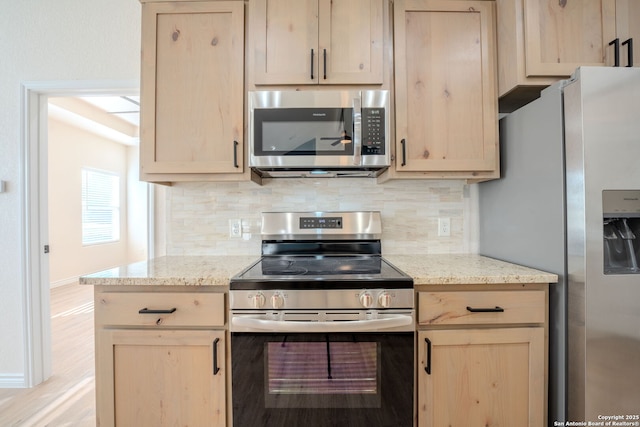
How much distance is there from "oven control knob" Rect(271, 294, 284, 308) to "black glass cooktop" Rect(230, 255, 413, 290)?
36 mm

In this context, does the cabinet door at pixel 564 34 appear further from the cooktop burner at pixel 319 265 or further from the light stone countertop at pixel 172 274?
the light stone countertop at pixel 172 274

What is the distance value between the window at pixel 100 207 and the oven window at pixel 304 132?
16.4ft

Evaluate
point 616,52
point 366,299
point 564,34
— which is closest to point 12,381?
point 366,299

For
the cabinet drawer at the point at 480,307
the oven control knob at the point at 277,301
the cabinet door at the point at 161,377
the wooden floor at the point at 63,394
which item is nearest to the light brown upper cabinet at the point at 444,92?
the cabinet drawer at the point at 480,307

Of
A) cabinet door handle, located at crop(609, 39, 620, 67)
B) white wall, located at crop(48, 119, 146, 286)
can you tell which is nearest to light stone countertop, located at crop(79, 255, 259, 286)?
cabinet door handle, located at crop(609, 39, 620, 67)

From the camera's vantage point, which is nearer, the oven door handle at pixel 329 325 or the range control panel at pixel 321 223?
the oven door handle at pixel 329 325

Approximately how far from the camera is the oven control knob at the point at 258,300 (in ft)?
3.88

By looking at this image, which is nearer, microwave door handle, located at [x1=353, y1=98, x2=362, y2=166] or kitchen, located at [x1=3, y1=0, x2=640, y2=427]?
microwave door handle, located at [x1=353, y1=98, x2=362, y2=166]

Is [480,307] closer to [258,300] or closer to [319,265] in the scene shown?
[319,265]

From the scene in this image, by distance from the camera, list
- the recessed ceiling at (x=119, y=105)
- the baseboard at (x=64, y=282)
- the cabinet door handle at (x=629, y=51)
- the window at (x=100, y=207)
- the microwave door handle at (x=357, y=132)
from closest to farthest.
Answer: the cabinet door handle at (x=629, y=51) → the microwave door handle at (x=357, y=132) → the recessed ceiling at (x=119, y=105) → the baseboard at (x=64, y=282) → the window at (x=100, y=207)

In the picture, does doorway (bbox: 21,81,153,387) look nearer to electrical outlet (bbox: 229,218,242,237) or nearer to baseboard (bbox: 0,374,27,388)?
baseboard (bbox: 0,374,27,388)

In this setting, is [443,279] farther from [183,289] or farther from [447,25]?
[447,25]

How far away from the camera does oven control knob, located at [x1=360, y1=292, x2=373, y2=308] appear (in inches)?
46.2

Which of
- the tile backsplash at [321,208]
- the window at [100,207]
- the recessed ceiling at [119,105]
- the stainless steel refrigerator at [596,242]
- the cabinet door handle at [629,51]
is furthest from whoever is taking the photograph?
the window at [100,207]
